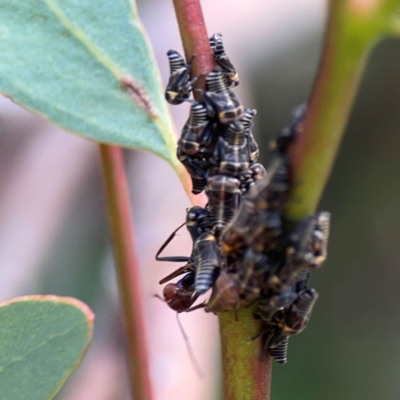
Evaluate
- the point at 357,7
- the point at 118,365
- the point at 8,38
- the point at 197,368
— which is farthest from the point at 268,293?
the point at 118,365

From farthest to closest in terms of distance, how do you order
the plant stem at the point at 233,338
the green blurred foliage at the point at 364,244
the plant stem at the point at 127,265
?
the green blurred foliage at the point at 364,244 → the plant stem at the point at 127,265 → the plant stem at the point at 233,338

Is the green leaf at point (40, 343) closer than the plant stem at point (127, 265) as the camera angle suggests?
Yes

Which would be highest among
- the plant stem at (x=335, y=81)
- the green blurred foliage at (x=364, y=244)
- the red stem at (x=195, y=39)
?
the red stem at (x=195, y=39)

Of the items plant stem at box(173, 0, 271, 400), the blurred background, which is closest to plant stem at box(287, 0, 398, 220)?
plant stem at box(173, 0, 271, 400)

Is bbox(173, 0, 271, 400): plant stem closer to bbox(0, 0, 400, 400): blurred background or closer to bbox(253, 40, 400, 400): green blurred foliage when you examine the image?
bbox(0, 0, 400, 400): blurred background

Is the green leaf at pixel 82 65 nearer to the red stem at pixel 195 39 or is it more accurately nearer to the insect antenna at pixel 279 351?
the red stem at pixel 195 39

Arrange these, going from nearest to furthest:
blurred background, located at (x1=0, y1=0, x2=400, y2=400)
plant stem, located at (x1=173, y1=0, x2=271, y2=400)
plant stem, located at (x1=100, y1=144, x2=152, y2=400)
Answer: plant stem, located at (x1=173, y1=0, x2=271, y2=400), plant stem, located at (x1=100, y1=144, x2=152, y2=400), blurred background, located at (x1=0, y1=0, x2=400, y2=400)

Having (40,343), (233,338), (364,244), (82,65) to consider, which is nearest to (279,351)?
(233,338)

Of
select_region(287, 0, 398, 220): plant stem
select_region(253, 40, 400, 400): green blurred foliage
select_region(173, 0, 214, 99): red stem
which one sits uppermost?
select_region(173, 0, 214, 99): red stem

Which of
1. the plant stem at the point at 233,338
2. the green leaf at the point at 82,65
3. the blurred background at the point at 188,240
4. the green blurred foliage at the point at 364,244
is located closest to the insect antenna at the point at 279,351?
the plant stem at the point at 233,338
